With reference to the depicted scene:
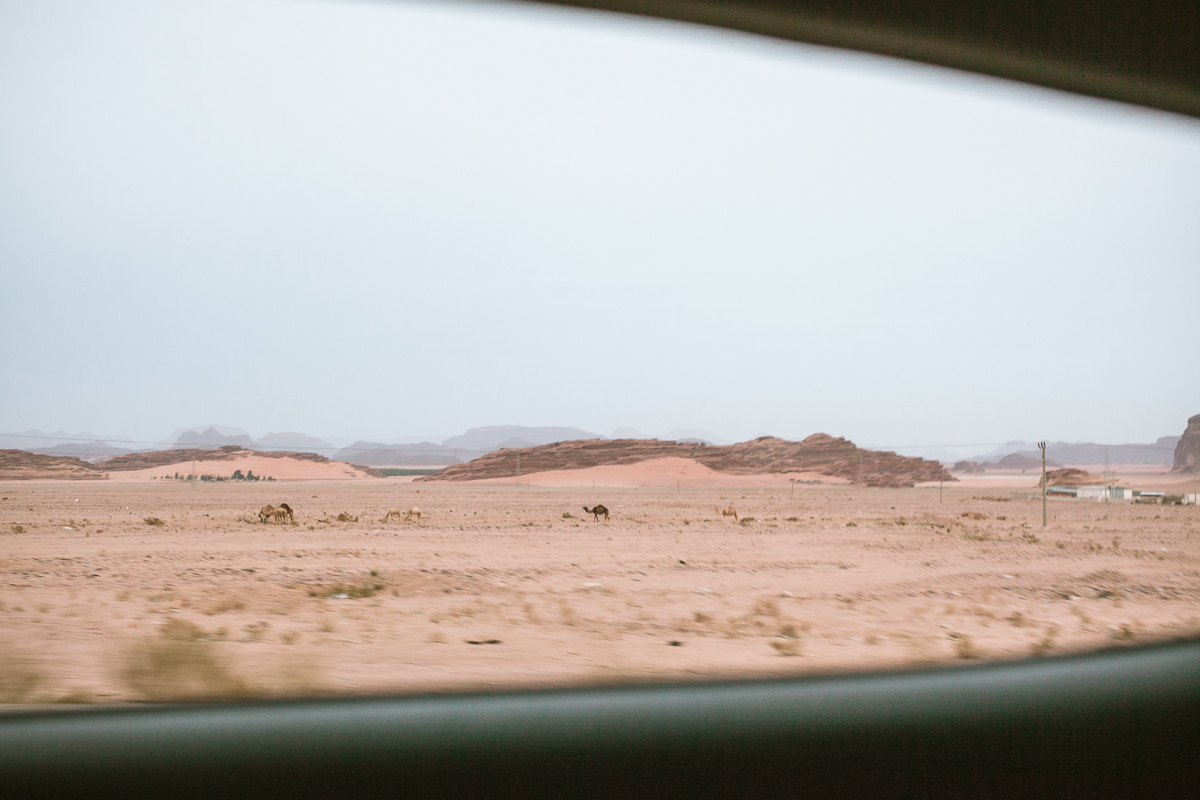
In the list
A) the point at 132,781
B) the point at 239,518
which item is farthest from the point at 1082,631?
the point at 239,518

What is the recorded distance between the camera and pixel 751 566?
14578 mm

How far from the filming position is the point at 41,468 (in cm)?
6431

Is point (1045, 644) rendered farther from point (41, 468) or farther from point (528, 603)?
point (41, 468)

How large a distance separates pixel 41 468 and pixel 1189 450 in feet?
310

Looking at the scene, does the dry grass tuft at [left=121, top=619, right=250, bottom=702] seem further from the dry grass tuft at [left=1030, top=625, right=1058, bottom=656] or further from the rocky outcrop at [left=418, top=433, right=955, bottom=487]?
the rocky outcrop at [left=418, top=433, right=955, bottom=487]

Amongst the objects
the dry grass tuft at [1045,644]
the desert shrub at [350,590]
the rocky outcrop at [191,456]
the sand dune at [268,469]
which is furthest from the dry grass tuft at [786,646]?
the rocky outcrop at [191,456]

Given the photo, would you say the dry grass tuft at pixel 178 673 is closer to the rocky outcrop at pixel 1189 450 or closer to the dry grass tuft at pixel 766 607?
the dry grass tuft at pixel 766 607

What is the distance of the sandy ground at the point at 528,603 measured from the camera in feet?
18.1

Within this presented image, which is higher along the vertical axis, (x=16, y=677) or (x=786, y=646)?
(x=16, y=677)

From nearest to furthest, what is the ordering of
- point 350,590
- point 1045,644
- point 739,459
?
point 1045,644 → point 350,590 → point 739,459

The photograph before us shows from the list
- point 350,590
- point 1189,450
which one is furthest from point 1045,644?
point 1189,450

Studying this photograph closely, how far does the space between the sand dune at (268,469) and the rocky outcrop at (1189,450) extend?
75.1 m

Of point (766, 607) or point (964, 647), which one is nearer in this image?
point (964, 647)

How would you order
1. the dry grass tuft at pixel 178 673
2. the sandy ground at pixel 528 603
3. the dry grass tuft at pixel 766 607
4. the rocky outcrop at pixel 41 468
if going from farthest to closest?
the rocky outcrop at pixel 41 468 < the dry grass tuft at pixel 766 607 < the sandy ground at pixel 528 603 < the dry grass tuft at pixel 178 673
